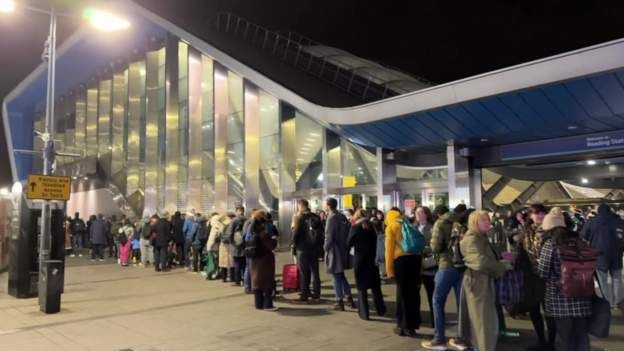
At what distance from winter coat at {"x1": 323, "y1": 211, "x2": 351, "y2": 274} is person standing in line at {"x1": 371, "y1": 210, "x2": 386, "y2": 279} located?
2.17m

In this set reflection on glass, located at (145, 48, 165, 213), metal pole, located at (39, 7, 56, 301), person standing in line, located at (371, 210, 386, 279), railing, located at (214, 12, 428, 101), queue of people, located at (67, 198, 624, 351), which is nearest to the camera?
queue of people, located at (67, 198, 624, 351)

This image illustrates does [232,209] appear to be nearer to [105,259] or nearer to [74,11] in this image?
[105,259]

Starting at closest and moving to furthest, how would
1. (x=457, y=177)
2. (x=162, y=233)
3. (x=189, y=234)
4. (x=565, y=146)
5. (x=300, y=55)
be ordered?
(x=565, y=146)
(x=189, y=234)
(x=162, y=233)
(x=457, y=177)
(x=300, y=55)

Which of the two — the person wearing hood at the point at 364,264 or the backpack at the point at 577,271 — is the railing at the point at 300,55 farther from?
the backpack at the point at 577,271

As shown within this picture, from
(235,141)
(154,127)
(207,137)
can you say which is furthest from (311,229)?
(154,127)

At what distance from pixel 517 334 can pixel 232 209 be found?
18.1 metres

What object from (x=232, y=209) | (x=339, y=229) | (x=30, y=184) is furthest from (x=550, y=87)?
(x=232, y=209)

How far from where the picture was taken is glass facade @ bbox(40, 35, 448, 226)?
19.1 m

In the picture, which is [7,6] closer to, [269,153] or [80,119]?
[269,153]

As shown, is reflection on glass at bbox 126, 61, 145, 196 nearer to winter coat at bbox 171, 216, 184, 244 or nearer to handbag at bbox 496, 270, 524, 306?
winter coat at bbox 171, 216, 184, 244

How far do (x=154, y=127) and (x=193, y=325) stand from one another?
909 inches

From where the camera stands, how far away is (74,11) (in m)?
9.56

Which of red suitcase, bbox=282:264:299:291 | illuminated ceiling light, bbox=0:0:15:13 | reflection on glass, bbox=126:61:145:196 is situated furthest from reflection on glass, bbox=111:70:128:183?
red suitcase, bbox=282:264:299:291

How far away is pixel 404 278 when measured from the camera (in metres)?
6.43
